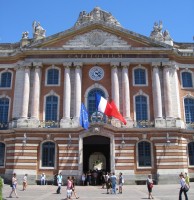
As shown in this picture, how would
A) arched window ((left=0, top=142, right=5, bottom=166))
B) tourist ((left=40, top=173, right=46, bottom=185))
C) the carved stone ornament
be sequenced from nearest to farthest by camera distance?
tourist ((left=40, top=173, right=46, bottom=185)), arched window ((left=0, top=142, right=5, bottom=166)), the carved stone ornament

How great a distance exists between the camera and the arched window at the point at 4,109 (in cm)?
3419

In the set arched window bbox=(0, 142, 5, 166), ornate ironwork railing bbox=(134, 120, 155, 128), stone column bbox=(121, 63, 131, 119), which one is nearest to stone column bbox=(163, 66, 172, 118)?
ornate ironwork railing bbox=(134, 120, 155, 128)

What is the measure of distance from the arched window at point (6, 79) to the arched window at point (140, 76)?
15.1m

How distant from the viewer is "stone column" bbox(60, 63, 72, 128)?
1275 inches

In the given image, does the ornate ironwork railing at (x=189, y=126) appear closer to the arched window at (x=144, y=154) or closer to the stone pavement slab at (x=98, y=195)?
the arched window at (x=144, y=154)

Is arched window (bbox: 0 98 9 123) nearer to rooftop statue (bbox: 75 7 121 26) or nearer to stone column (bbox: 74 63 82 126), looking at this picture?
stone column (bbox: 74 63 82 126)

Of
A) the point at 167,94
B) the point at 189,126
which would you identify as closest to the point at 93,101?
the point at 167,94

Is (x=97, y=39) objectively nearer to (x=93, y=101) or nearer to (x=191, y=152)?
(x=93, y=101)

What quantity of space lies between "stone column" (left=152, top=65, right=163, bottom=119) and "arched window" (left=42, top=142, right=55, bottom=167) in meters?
11.8

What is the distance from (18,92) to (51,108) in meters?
4.36

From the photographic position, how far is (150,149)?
105ft

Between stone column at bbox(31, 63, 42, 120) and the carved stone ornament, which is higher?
the carved stone ornament

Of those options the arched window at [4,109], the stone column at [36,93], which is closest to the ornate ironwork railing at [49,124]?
the stone column at [36,93]

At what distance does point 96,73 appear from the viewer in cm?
3488
